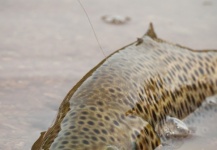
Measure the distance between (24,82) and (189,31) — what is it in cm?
249

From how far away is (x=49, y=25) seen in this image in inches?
282

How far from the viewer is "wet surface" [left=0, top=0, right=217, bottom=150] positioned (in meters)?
5.17

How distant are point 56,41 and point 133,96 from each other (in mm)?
2373

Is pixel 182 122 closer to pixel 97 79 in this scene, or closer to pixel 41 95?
pixel 97 79

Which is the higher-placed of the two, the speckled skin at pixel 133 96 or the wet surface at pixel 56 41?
the speckled skin at pixel 133 96

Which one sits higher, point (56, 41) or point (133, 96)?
point (133, 96)

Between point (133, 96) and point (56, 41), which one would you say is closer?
point (133, 96)

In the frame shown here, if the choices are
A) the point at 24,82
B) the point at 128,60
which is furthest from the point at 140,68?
the point at 24,82

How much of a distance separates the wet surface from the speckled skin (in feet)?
→ 1.44

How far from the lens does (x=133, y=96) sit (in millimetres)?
4637

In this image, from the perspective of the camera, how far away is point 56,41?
683 centimetres

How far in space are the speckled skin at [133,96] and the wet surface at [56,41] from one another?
1.44 feet

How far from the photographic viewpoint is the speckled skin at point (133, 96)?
13.0 ft

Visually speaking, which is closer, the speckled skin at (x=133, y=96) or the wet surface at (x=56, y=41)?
the speckled skin at (x=133, y=96)
